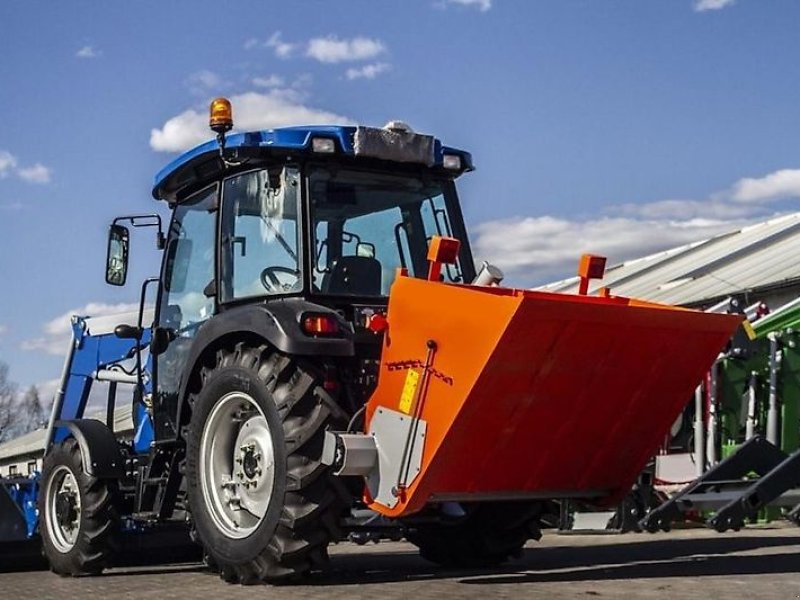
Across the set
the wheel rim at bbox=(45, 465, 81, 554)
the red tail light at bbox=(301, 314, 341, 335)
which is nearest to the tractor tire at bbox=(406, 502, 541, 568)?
the red tail light at bbox=(301, 314, 341, 335)

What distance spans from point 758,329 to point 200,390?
4757mm

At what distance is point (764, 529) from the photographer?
1005cm

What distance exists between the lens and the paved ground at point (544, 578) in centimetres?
558

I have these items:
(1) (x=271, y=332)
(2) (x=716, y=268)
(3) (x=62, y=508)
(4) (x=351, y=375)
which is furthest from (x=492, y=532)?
(2) (x=716, y=268)

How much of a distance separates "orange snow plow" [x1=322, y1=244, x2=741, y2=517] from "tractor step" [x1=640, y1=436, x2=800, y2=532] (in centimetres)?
68

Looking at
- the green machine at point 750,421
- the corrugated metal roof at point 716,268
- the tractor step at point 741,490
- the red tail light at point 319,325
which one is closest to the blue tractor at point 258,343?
the red tail light at point 319,325

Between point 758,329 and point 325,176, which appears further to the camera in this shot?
point 758,329

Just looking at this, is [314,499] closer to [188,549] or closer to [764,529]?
[188,549]

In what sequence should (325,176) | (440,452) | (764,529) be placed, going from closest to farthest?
(440,452)
(325,176)
(764,529)

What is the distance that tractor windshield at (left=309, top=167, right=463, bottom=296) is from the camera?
6.73m

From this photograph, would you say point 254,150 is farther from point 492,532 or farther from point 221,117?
point 492,532

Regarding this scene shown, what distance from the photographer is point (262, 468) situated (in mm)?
6328

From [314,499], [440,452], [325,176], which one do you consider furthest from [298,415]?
[325,176]

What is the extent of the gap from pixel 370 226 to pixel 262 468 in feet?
5.58
